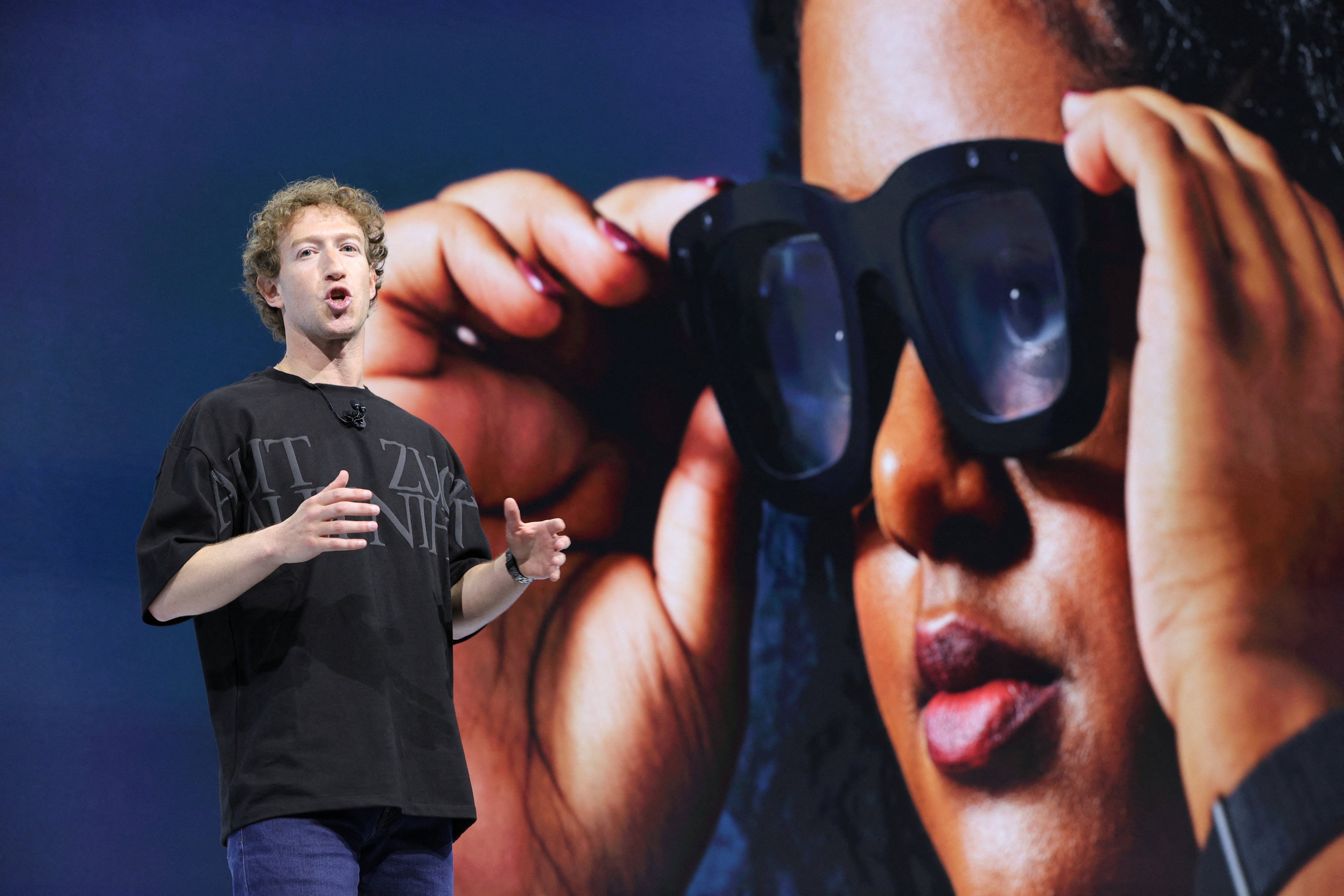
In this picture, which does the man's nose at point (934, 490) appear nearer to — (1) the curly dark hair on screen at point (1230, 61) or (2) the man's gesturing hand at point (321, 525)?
(1) the curly dark hair on screen at point (1230, 61)

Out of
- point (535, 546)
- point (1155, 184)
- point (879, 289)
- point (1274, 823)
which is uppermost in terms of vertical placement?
point (1155, 184)

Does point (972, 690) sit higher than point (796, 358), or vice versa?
point (796, 358)

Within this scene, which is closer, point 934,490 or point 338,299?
point 338,299

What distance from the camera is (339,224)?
1.18 meters

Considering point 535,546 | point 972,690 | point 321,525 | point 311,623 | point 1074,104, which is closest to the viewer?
point 321,525

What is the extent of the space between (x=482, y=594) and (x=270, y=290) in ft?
1.40

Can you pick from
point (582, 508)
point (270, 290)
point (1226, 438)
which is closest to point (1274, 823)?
point (1226, 438)

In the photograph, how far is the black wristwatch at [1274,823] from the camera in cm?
182

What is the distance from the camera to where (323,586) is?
3.36 feet

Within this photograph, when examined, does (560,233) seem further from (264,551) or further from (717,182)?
(264,551)

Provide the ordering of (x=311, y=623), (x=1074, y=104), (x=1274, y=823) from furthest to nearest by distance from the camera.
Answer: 1. (x=1074, y=104)
2. (x=1274, y=823)
3. (x=311, y=623)

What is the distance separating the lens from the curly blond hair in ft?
3.87

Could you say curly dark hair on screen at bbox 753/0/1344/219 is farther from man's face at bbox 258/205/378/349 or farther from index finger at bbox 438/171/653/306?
man's face at bbox 258/205/378/349

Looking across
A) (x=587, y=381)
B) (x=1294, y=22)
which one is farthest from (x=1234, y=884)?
(x=1294, y=22)
